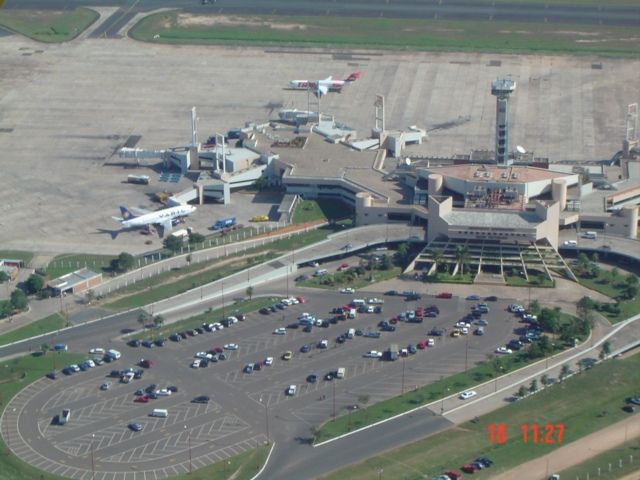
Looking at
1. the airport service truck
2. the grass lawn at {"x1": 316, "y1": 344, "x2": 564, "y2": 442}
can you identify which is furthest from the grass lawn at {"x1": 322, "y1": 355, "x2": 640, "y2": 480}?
the airport service truck

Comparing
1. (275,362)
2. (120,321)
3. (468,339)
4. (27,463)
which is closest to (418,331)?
(468,339)

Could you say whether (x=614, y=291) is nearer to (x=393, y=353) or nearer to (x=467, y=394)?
(x=393, y=353)

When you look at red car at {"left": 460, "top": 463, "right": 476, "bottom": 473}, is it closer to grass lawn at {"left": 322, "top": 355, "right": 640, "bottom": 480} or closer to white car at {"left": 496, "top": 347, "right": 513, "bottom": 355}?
grass lawn at {"left": 322, "top": 355, "right": 640, "bottom": 480}

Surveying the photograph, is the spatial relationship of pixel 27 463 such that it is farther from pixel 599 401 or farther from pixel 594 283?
pixel 594 283

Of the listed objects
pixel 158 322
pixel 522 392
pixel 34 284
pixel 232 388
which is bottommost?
pixel 232 388

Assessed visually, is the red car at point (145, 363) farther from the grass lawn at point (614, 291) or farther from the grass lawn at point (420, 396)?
the grass lawn at point (614, 291)
